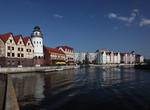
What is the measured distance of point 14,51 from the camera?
58719 mm

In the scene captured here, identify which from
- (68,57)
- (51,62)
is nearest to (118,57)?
(68,57)

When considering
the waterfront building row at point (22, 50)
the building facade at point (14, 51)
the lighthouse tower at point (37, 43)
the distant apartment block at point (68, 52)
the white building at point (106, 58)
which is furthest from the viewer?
the white building at point (106, 58)

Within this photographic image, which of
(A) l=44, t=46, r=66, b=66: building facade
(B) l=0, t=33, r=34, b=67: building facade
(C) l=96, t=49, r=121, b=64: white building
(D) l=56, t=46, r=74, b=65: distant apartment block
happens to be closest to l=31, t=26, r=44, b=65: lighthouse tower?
(B) l=0, t=33, r=34, b=67: building facade

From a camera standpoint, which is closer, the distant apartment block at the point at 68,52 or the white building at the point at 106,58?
the distant apartment block at the point at 68,52

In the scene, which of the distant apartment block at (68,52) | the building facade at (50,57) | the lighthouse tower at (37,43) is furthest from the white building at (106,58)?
the lighthouse tower at (37,43)

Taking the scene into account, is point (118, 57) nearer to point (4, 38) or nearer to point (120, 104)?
point (4, 38)

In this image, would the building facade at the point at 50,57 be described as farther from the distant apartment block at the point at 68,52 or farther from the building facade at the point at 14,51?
the distant apartment block at the point at 68,52

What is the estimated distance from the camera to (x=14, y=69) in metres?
47.7

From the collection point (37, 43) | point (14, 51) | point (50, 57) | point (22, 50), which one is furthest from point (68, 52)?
point (14, 51)

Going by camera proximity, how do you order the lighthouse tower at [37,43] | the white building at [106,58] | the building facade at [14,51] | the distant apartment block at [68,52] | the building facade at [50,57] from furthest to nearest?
the white building at [106,58] → the distant apartment block at [68,52] → the building facade at [50,57] → the lighthouse tower at [37,43] → the building facade at [14,51]

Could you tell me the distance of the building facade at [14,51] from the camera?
179 ft

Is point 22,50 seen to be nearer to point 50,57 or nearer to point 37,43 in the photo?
point 37,43

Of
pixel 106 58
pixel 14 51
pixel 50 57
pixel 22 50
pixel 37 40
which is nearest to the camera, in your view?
pixel 14 51

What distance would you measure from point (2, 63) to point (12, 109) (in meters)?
54.2
